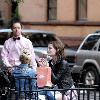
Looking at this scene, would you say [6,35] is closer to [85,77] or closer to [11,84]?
[85,77]

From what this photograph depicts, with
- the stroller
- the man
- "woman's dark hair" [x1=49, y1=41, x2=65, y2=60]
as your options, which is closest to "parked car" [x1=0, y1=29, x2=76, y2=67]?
the man

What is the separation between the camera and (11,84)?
8953 millimetres

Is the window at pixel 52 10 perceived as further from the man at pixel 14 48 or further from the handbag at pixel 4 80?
the handbag at pixel 4 80

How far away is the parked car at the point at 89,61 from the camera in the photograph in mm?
18750

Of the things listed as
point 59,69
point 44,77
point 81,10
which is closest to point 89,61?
point 44,77

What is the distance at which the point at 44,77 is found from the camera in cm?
902

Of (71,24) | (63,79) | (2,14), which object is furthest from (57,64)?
(2,14)

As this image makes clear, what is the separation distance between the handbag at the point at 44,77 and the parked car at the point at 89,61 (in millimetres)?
9418

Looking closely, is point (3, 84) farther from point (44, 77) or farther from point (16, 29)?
point (16, 29)

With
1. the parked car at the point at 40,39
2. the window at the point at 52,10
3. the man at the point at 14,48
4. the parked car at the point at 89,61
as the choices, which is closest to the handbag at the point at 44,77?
the man at the point at 14,48

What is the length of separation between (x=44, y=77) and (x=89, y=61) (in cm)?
1006

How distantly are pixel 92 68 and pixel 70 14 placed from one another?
12.2 metres

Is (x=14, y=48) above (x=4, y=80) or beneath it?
above

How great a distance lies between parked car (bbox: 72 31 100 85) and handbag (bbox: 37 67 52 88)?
371 inches
